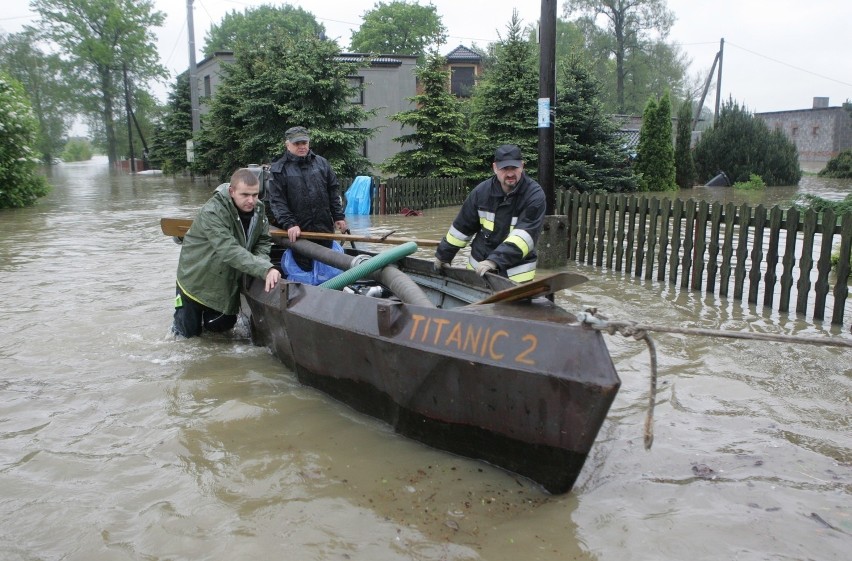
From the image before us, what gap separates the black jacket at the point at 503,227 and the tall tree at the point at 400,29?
178 ft

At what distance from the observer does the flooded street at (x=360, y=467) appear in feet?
10.2

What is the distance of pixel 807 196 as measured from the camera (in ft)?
32.5

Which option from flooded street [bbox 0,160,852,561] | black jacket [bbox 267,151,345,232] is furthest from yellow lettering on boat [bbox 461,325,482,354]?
black jacket [bbox 267,151,345,232]

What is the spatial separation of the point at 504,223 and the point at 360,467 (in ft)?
7.09

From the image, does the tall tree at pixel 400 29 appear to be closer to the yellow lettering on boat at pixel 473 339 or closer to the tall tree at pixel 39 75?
the tall tree at pixel 39 75

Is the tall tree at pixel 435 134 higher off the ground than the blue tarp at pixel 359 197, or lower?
higher

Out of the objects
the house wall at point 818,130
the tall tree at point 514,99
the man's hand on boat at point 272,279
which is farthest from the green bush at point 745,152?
the man's hand on boat at point 272,279

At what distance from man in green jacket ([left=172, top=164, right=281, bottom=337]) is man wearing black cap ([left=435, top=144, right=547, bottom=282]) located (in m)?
1.54

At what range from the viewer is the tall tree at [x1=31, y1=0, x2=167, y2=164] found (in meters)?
54.0

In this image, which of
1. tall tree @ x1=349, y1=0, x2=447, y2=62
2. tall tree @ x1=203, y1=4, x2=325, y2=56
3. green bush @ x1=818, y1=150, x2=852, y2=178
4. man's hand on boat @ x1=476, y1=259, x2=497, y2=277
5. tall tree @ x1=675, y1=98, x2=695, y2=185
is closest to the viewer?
man's hand on boat @ x1=476, y1=259, x2=497, y2=277

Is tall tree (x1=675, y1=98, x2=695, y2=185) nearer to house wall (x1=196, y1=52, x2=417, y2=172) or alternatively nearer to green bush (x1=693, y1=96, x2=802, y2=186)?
green bush (x1=693, y1=96, x2=802, y2=186)

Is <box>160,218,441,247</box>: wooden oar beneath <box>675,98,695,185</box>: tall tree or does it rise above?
beneath

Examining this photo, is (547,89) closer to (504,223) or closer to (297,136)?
(297,136)

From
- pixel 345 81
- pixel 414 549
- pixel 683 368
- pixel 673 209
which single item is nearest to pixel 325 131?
pixel 345 81
